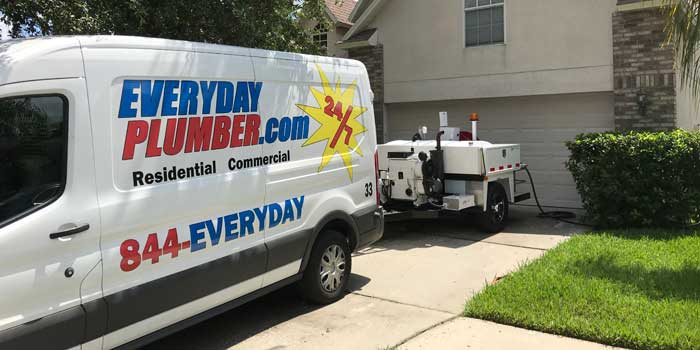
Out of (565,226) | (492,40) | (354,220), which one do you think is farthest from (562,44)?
(354,220)

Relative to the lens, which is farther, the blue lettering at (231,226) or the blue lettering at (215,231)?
the blue lettering at (231,226)

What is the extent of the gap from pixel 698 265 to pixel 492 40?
6.52 meters

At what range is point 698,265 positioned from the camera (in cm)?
650

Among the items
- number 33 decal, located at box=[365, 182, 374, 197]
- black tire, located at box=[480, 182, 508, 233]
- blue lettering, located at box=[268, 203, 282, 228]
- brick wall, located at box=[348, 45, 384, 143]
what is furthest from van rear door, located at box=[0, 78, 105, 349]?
brick wall, located at box=[348, 45, 384, 143]

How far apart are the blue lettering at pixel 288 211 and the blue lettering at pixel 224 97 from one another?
999 millimetres

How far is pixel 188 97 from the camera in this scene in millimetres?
4453

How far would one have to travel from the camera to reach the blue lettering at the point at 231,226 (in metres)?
4.70

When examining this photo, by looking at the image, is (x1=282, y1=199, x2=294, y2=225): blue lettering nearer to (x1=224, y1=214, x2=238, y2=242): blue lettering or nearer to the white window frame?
(x1=224, y1=214, x2=238, y2=242): blue lettering

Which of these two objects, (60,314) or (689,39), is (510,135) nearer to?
(689,39)

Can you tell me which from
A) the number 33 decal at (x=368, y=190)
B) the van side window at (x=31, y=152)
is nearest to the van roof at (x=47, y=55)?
the van side window at (x=31, y=152)

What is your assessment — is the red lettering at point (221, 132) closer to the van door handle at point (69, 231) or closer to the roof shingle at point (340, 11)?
the van door handle at point (69, 231)

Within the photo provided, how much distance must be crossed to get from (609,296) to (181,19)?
5406 millimetres

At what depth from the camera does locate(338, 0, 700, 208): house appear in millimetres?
10156

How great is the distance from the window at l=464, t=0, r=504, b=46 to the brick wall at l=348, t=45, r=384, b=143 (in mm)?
1989
